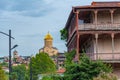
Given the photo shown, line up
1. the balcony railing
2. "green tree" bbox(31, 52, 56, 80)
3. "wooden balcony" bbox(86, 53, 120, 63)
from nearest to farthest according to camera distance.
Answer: "wooden balcony" bbox(86, 53, 120, 63)
the balcony railing
"green tree" bbox(31, 52, 56, 80)

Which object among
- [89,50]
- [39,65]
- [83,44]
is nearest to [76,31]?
[89,50]

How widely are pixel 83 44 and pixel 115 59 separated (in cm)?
1288

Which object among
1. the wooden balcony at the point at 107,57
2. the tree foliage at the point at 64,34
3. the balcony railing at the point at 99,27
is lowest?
the wooden balcony at the point at 107,57

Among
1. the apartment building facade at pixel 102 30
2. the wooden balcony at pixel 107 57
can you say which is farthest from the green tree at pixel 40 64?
the wooden balcony at pixel 107 57

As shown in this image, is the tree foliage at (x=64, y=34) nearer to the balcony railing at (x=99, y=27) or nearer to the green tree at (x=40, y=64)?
the balcony railing at (x=99, y=27)

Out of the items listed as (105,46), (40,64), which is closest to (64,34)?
(105,46)

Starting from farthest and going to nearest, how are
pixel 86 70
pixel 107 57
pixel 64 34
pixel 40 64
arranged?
1. pixel 40 64
2. pixel 64 34
3. pixel 107 57
4. pixel 86 70

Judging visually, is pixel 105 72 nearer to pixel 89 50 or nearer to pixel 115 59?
pixel 115 59

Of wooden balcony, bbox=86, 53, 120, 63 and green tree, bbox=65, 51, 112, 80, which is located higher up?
wooden balcony, bbox=86, 53, 120, 63

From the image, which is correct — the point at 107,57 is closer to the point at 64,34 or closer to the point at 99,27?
the point at 99,27

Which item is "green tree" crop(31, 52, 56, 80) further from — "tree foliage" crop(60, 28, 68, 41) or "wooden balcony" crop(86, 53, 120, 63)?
"wooden balcony" crop(86, 53, 120, 63)

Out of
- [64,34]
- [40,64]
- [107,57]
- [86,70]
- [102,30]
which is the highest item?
[64,34]

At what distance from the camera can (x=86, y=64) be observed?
176 ft

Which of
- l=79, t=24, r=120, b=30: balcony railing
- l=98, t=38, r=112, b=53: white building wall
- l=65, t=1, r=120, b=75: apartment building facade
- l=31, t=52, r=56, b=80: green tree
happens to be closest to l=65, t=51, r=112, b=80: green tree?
l=65, t=1, r=120, b=75: apartment building facade
